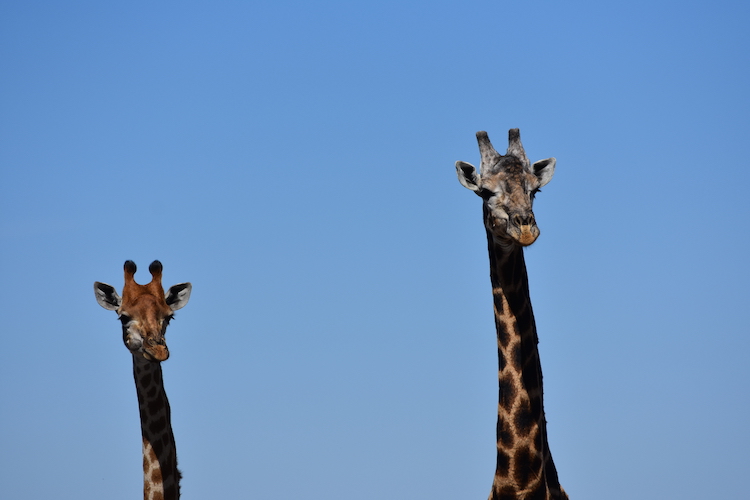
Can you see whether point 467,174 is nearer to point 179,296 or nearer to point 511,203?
point 511,203

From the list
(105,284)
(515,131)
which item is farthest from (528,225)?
(105,284)

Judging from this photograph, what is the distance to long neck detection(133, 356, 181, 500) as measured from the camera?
15.8m

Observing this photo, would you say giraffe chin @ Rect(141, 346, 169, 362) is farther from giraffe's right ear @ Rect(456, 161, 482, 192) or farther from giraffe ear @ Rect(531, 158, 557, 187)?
giraffe ear @ Rect(531, 158, 557, 187)

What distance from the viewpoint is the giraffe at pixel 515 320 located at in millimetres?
11422

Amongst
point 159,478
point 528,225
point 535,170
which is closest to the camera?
point 528,225

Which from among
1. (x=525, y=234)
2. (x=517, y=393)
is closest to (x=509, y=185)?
(x=525, y=234)

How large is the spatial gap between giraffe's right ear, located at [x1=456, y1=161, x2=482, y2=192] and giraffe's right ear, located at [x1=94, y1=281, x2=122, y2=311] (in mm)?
7000

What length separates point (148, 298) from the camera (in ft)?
53.8

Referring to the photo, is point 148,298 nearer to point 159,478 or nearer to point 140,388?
point 140,388

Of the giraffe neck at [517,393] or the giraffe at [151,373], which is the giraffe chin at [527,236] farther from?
the giraffe at [151,373]

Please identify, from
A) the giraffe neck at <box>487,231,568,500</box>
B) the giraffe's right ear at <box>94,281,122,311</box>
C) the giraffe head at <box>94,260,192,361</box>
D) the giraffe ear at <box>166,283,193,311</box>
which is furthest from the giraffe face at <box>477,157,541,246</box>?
the giraffe's right ear at <box>94,281,122,311</box>

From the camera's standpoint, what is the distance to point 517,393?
11.7 meters

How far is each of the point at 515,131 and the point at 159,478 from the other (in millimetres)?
7444

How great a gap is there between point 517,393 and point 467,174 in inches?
104
